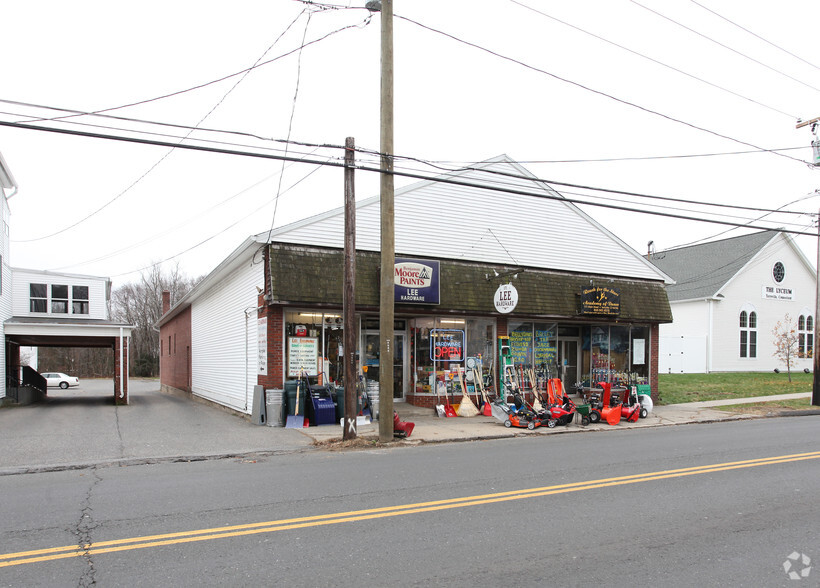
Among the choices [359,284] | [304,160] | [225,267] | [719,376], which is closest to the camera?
[304,160]

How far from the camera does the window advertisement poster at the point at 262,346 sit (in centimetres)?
1461

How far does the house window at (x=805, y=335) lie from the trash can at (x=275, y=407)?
32.1 meters

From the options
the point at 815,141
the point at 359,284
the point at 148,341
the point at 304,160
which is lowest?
the point at 148,341

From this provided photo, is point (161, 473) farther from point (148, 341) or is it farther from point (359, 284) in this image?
point (148, 341)

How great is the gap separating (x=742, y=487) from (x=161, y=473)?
26.2 ft

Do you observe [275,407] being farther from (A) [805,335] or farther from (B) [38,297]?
(A) [805,335]

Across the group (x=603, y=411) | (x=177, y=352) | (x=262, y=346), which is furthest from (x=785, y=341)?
(x=177, y=352)

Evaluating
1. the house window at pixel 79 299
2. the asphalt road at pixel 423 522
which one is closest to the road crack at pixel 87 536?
the asphalt road at pixel 423 522

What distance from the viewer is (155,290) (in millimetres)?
66125

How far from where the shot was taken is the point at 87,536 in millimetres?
5566

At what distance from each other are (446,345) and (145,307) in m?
58.3

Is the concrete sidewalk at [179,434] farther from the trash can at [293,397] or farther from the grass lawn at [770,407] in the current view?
the trash can at [293,397]

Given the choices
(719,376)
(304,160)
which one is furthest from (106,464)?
(719,376)

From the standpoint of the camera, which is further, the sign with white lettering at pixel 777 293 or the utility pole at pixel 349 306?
the sign with white lettering at pixel 777 293
